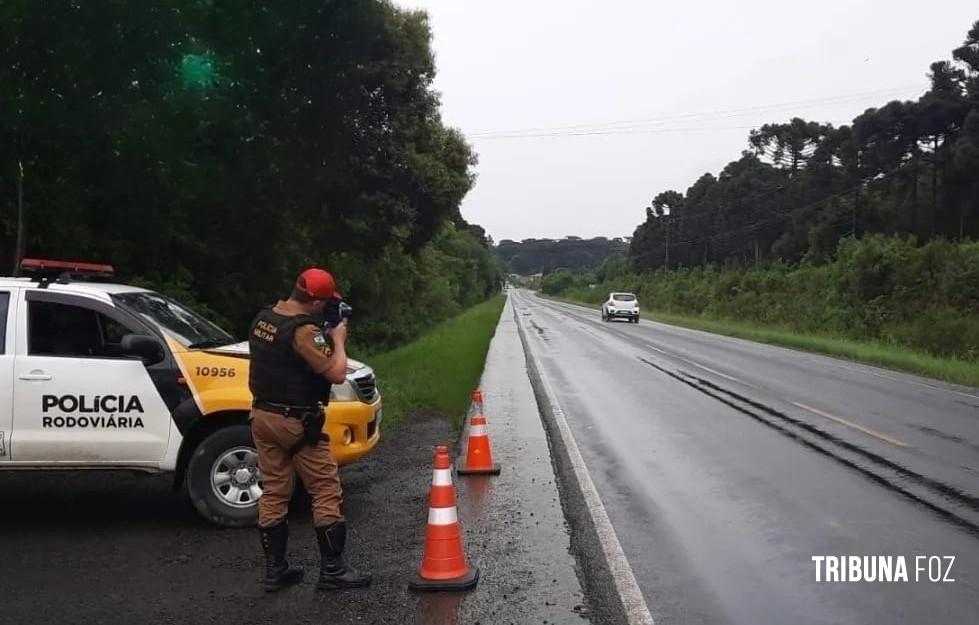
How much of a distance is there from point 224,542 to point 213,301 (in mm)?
12867

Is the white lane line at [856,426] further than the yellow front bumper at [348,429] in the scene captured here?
Yes

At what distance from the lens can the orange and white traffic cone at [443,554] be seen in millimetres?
5402

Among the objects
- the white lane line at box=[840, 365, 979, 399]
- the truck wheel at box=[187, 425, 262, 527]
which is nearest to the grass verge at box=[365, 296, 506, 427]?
the truck wheel at box=[187, 425, 262, 527]

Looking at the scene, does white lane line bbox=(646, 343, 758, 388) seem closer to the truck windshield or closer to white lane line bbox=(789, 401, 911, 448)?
white lane line bbox=(789, 401, 911, 448)

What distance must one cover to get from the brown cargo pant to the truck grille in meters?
1.61

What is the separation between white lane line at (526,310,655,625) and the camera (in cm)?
504

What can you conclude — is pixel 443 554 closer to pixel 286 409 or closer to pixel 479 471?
pixel 286 409

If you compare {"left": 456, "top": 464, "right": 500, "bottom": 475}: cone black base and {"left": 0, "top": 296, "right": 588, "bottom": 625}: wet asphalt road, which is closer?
{"left": 0, "top": 296, "right": 588, "bottom": 625}: wet asphalt road

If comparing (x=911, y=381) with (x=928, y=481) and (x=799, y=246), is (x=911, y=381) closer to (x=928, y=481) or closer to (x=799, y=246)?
(x=928, y=481)

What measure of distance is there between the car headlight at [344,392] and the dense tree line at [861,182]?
33527 mm

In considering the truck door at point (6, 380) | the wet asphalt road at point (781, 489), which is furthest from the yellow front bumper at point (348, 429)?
the truck door at point (6, 380)

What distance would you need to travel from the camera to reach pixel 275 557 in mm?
5441

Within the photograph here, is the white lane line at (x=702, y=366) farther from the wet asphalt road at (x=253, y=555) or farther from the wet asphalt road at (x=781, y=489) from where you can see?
the wet asphalt road at (x=253, y=555)

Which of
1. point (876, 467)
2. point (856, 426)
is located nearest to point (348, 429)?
point (876, 467)
